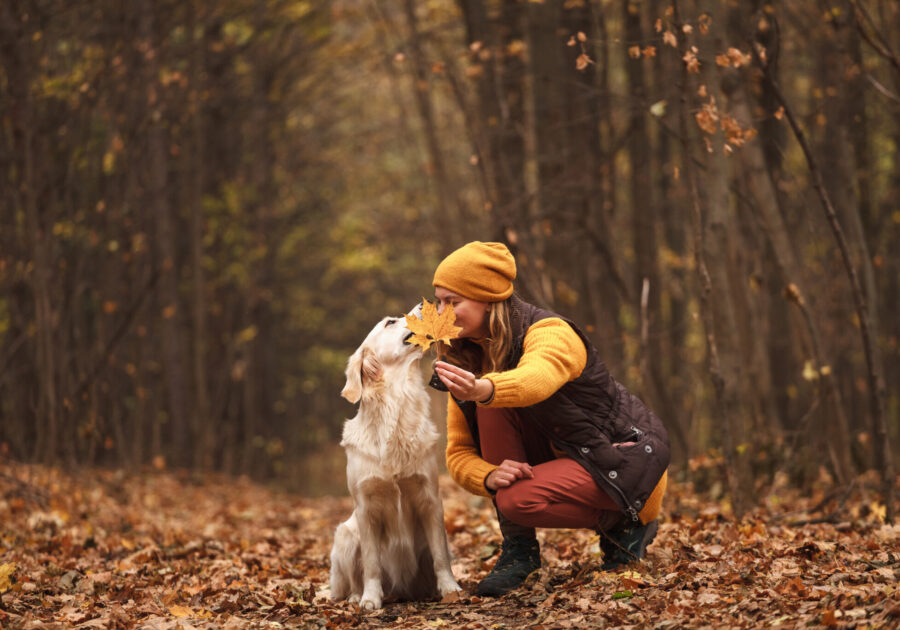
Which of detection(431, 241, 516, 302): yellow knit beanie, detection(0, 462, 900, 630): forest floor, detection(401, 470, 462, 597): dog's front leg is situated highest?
detection(431, 241, 516, 302): yellow knit beanie

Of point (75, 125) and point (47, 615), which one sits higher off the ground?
point (75, 125)

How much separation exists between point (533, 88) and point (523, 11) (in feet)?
3.65

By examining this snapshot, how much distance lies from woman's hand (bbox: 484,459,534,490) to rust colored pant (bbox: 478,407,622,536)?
0.02m

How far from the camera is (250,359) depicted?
1678cm

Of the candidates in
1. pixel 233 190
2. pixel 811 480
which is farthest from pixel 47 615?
pixel 233 190

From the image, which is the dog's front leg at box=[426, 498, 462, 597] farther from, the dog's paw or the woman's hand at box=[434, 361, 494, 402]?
the woman's hand at box=[434, 361, 494, 402]

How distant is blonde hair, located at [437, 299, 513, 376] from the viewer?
434 centimetres

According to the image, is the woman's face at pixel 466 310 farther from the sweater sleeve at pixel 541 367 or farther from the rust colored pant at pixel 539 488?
the rust colored pant at pixel 539 488

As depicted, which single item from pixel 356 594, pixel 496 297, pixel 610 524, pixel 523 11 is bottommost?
pixel 356 594

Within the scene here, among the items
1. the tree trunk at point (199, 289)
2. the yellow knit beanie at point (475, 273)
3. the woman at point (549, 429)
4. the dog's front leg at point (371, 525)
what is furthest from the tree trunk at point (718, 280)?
the tree trunk at point (199, 289)

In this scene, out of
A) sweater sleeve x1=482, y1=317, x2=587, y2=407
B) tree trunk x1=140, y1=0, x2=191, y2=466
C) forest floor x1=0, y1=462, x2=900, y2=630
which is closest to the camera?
forest floor x1=0, y1=462, x2=900, y2=630

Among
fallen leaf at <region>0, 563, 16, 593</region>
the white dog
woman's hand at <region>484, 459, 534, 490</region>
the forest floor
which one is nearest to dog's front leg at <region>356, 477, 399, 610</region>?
the white dog

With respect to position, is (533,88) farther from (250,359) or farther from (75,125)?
(250,359)

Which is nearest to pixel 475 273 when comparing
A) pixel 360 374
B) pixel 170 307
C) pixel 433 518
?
pixel 360 374
